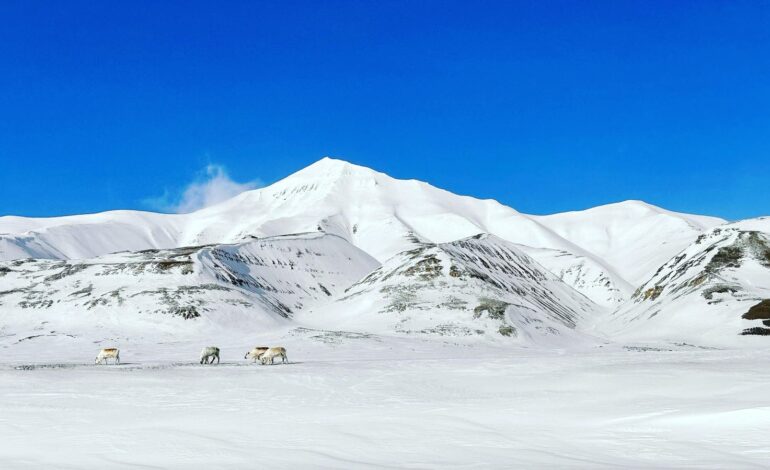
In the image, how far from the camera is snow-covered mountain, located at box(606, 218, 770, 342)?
10391 centimetres

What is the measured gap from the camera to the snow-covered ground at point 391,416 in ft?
55.8

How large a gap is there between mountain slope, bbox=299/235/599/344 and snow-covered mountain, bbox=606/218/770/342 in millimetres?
13160

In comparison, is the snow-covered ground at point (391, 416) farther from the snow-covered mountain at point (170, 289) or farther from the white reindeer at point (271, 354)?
the snow-covered mountain at point (170, 289)

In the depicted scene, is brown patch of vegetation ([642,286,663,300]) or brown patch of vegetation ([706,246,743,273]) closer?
brown patch of vegetation ([706,246,743,273])

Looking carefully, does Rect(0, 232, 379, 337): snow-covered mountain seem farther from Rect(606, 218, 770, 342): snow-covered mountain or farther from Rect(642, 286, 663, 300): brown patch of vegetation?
Rect(642, 286, 663, 300): brown patch of vegetation

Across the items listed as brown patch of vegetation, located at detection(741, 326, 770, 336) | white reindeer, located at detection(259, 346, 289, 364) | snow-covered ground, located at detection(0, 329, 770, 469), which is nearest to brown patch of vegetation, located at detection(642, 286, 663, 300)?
brown patch of vegetation, located at detection(741, 326, 770, 336)

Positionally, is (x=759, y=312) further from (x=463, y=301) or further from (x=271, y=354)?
(x=271, y=354)

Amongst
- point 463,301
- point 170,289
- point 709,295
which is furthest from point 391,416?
point 709,295

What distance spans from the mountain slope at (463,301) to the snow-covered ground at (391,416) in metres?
60.1

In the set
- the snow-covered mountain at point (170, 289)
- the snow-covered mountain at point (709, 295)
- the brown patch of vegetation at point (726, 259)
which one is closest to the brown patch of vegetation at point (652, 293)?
the snow-covered mountain at point (709, 295)

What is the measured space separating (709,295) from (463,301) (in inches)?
1652

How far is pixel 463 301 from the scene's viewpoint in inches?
4702

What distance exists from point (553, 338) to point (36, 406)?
294 ft

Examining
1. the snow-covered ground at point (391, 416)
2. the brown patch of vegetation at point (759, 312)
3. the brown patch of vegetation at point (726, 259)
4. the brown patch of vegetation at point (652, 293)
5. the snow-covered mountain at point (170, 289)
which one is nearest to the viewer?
the snow-covered ground at point (391, 416)
